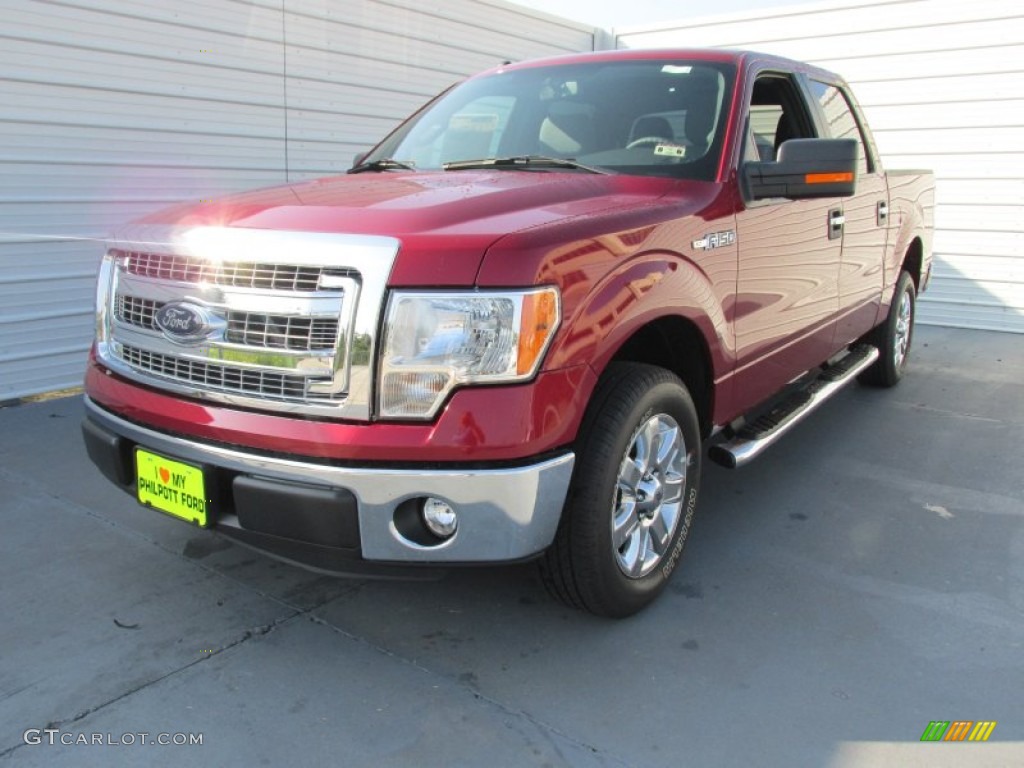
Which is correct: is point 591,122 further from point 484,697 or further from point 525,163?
point 484,697

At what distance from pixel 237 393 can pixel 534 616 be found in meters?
1.23

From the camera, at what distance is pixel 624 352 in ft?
9.13

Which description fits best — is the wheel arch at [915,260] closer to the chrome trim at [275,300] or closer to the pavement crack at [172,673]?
the chrome trim at [275,300]

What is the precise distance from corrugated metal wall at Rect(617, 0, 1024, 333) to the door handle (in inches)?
213

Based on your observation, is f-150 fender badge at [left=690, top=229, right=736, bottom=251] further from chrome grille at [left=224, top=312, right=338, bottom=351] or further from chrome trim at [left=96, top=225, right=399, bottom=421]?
chrome grille at [left=224, top=312, right=338, bottom=351]

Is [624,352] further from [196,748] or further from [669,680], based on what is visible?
[196,748]

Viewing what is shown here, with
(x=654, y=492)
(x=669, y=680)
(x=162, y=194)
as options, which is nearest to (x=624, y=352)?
(x=654, y=492)

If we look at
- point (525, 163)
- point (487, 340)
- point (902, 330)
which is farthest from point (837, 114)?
point (487, 340)

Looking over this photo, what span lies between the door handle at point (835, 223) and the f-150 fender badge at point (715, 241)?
111 centimetres

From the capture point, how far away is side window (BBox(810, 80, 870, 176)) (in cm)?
427

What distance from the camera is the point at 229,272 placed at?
2318 mm

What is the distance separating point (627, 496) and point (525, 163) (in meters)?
1.34

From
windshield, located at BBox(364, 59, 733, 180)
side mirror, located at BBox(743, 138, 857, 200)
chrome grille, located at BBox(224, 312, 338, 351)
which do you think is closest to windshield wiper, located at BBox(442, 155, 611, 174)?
windshield, located at BBox(364, 59, 733, 180)

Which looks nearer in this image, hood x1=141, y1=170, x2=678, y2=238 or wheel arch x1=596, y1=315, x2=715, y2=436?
hood x1=141, y1=170, x2=678, y2=238
